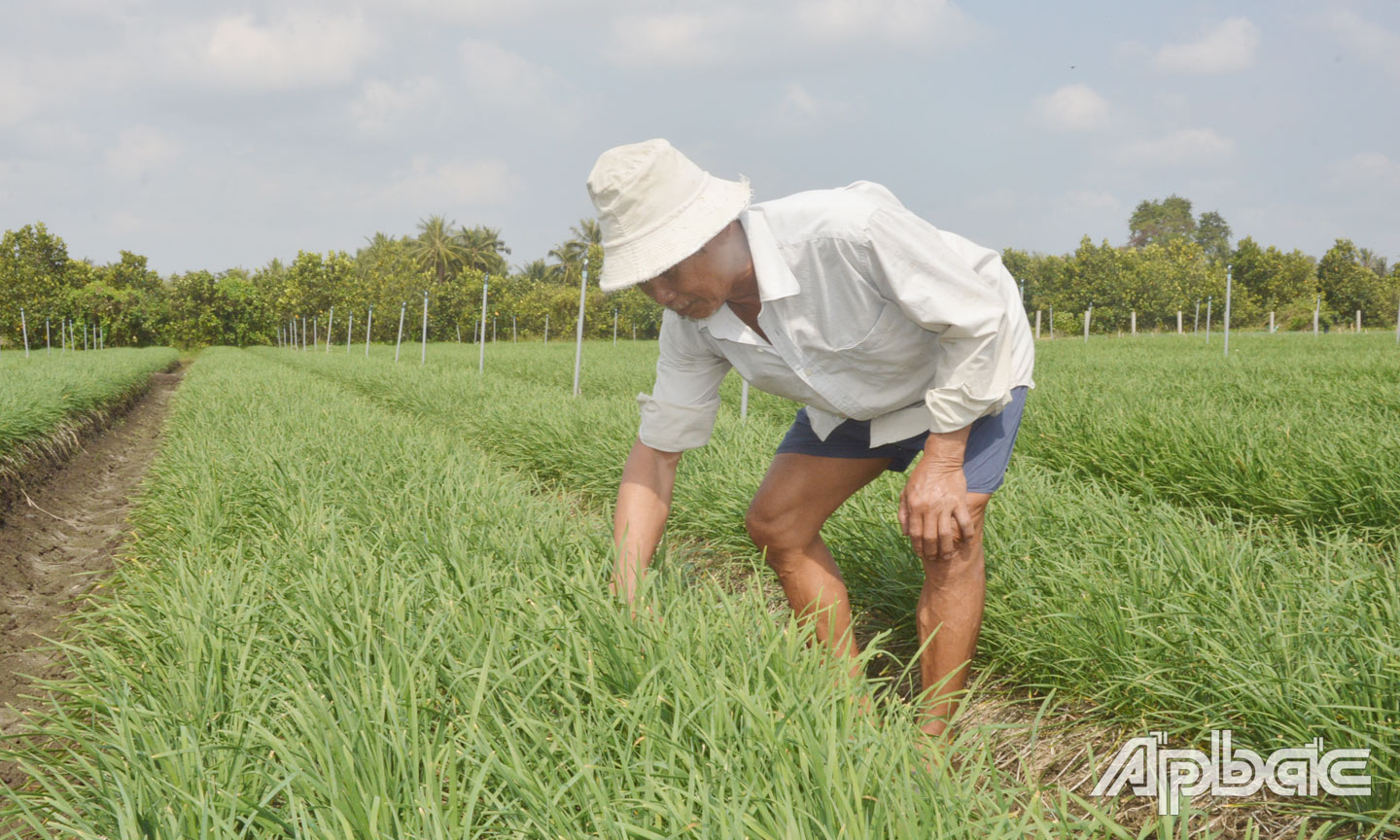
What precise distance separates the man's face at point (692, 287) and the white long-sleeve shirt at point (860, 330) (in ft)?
0.29

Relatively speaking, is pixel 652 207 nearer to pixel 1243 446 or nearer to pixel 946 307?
pixel 946 307

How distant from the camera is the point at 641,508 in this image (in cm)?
207

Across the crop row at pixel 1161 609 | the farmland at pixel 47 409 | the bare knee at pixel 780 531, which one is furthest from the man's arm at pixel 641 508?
the farmland at pixel 47 409

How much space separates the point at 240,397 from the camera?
24.8ft

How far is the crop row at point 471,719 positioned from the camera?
48.6 inches

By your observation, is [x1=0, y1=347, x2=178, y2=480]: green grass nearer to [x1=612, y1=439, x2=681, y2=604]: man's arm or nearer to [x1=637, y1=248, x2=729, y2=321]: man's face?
[x1=612, y1=439, x2=681, y2=604]: man's arm

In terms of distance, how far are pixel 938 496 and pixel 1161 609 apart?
0.81m

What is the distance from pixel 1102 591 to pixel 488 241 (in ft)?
191

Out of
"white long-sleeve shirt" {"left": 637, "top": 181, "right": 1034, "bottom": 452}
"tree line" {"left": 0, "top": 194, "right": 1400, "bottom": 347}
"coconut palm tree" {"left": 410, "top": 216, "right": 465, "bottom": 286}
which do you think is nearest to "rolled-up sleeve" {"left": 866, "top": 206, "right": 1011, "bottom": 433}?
"white long-sleeve shirt" {"left": 637, "top": 181, "right": 1034, "bottom": 452}

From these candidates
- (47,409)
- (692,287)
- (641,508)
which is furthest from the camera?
(47,409)

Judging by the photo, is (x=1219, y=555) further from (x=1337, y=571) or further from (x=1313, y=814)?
(x=1313, y=814)

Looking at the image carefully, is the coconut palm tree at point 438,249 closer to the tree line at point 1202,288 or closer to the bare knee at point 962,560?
the tree line at point 1202,288

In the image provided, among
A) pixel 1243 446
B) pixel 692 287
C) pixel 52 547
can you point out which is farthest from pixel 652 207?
pixel 52 547

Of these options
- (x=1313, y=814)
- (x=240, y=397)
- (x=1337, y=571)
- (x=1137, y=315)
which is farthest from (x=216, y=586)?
(x=1137, y=315)
